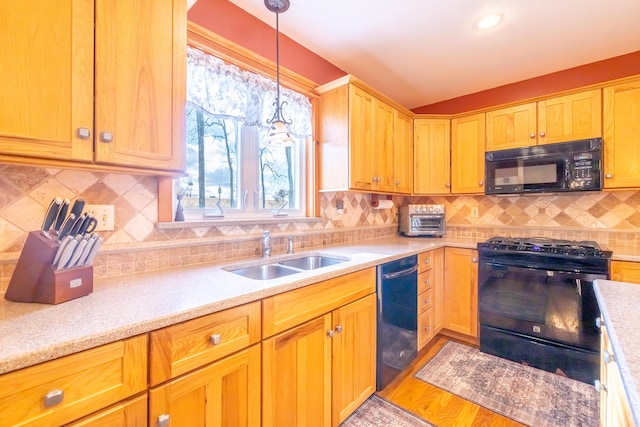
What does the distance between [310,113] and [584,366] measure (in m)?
2.72

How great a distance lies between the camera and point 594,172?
2.22m

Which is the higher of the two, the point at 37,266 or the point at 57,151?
the point at 57,151

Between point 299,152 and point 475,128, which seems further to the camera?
point 475,128

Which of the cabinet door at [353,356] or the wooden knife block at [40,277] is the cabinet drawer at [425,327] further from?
the wooden knife block at [40,277]

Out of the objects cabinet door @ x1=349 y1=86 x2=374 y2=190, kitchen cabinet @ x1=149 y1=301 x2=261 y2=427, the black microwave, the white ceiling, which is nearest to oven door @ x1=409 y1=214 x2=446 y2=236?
the black microwave

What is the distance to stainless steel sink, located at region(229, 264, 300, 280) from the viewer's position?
5.51 feet

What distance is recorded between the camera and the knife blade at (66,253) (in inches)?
37.3

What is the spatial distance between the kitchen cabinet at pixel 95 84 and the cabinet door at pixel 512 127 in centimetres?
269

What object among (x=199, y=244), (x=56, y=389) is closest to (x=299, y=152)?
(x=199, y=244)

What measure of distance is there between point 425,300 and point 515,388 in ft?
2.59

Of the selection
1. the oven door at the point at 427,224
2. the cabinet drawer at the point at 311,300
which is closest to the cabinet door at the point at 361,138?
the cabinet drawer at the point at 311,300

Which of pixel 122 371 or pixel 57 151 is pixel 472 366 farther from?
pixel 57 151

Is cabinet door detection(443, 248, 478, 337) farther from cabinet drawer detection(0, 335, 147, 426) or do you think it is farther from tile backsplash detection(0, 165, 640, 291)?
cabinet drawer detection(0, 335, 147, 426)

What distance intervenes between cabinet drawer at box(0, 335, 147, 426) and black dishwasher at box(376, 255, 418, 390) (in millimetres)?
1349
